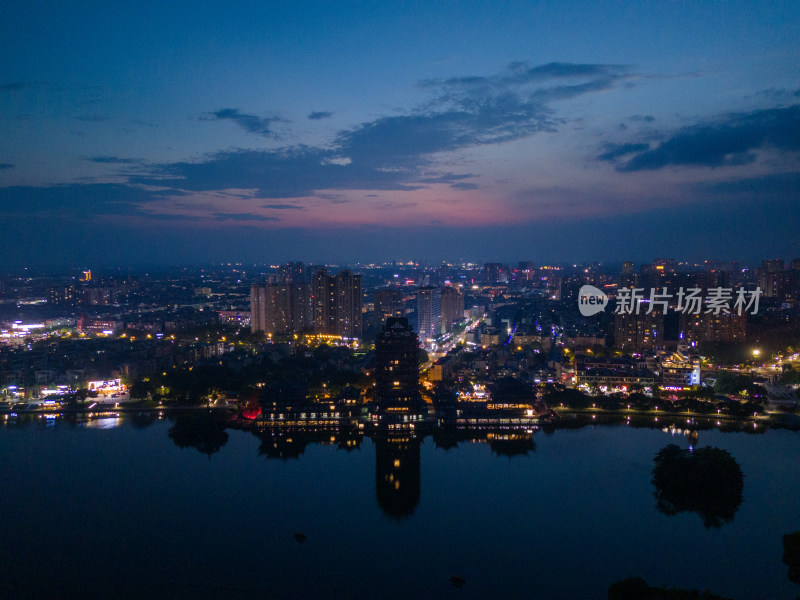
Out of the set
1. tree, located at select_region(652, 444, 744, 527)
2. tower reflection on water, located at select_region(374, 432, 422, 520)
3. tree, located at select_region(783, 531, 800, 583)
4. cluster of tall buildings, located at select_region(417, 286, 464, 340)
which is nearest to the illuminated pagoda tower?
tower reflection on water, located at select_region(374, 432, 422, 520)

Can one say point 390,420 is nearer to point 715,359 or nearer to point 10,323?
point 715,359

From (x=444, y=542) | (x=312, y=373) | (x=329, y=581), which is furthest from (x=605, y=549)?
(x=312, y=373)

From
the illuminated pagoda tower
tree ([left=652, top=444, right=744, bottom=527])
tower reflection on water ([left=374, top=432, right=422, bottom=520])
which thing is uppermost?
the illuminated pagoda tower

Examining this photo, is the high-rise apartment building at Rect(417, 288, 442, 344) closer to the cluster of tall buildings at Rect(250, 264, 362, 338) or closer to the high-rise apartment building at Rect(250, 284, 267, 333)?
the cluster of tall buildings at Rect(250, 264, 362, 338)

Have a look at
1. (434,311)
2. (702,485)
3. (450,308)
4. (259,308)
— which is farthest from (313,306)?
(702,485)

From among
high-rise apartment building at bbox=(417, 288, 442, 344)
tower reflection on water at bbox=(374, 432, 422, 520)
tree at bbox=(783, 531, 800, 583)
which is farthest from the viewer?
high-rise apartment building at bbox=(417, 288, 442, 344)

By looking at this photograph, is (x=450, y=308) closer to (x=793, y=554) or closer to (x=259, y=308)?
(x=259, y=308)

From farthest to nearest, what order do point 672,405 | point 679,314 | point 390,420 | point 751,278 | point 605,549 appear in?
point 751,278
point 679,314
point 672,405
point 390,420
point 605,549

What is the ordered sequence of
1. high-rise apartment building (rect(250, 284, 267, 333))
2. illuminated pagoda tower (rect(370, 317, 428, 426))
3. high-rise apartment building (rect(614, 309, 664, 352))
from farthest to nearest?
high-rise apartment building (rect(250, 284, 267, 333)), high-rise apartment building (rect(614, 309, 664, 352)), illuminated pagoda tower (rect(370, 317, 428, 426))
